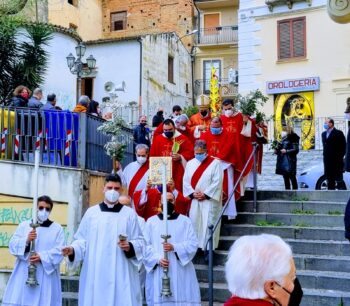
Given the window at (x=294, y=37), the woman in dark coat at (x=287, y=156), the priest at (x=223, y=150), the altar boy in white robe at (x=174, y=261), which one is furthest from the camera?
the window at (x=294, y=37)

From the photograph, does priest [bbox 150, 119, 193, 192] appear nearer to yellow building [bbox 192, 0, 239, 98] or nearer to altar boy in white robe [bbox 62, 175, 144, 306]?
altar boy in white robe [bbox 62, 175, 144, 306]

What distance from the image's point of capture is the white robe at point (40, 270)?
6883mm

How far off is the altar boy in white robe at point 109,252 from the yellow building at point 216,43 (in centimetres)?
2992

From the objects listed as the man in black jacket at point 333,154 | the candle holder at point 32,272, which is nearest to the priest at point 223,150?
the man in black jacket at point 333,154

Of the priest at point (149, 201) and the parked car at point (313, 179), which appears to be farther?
the parked car at point (313, 179)

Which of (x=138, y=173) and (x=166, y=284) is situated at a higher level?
(x=138, y=173)

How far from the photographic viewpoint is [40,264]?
22.8ft

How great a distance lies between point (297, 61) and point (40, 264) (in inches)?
730

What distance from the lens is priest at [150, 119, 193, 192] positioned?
32.6 ft

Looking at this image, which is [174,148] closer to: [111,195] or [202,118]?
[202,118]

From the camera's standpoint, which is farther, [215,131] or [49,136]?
[49,136]

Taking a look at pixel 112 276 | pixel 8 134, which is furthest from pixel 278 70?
pixel 112 276

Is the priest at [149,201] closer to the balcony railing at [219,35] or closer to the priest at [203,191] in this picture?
the priest at [203,191]

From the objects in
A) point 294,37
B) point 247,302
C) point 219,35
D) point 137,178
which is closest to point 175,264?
point 137,178
